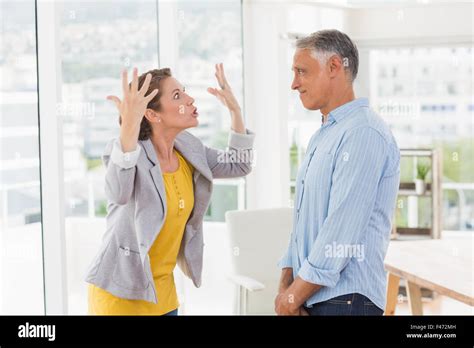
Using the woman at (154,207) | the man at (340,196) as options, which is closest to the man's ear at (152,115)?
the woman at (154,207)

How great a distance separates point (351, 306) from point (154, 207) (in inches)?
18.5

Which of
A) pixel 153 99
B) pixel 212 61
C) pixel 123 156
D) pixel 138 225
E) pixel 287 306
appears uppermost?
pixel 212 61

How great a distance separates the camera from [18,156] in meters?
2.22

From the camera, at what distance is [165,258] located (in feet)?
5.03

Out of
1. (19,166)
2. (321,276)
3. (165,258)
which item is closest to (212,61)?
(19,166)

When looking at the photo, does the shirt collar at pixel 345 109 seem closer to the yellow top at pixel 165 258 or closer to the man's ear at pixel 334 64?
the man's ear at pixel 334 64

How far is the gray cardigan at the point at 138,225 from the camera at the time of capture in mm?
1413

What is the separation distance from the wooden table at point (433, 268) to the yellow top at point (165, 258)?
1029 millimetres

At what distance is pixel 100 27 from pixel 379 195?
1.72 metres

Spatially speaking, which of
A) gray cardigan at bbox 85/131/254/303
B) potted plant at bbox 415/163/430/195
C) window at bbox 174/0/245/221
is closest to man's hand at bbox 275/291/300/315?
gray cardigan at bbox 85/131/254/303

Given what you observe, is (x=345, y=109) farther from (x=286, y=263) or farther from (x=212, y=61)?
(x=212, y=61)
